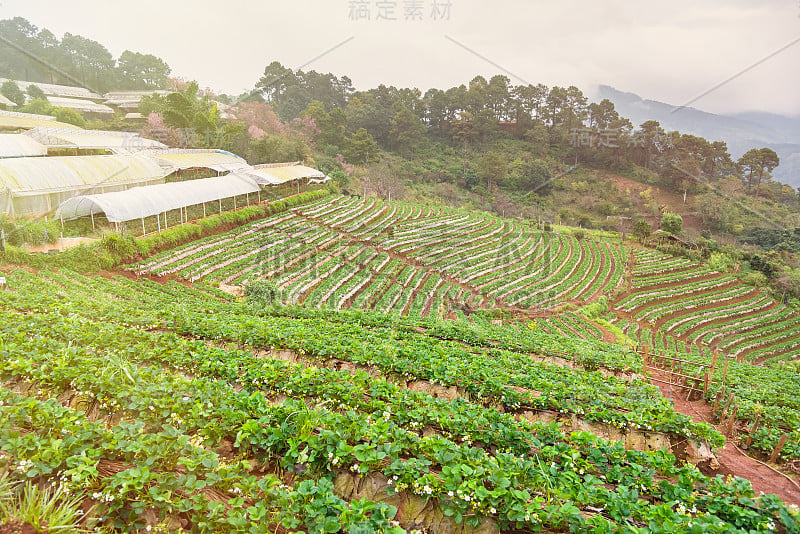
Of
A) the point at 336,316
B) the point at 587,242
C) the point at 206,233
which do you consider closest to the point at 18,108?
the point at 206,233

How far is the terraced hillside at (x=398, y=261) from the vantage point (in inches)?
800

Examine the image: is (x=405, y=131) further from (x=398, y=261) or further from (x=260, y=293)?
(x=260, y=293)

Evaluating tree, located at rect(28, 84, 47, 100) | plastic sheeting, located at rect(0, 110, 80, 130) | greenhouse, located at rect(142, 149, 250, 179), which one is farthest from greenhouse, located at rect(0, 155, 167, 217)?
tree, located at rect(28, 84, 47, 100)

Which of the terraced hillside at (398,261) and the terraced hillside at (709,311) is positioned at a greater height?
the terraced hillside at (398,261)

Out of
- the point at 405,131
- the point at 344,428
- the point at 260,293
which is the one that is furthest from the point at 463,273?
the point at 405,131

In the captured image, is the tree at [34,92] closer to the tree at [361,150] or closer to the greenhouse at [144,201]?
the greenhouse at [144,201]

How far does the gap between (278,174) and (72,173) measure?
14897mm

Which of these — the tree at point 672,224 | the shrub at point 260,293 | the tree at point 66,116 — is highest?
the tree at point 66,116

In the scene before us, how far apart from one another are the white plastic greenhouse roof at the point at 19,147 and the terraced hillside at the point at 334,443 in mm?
22842

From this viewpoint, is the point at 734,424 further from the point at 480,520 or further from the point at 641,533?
the point at 480,520

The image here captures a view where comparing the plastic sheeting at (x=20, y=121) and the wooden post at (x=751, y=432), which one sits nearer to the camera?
the wooden post at (x=751, y=432)

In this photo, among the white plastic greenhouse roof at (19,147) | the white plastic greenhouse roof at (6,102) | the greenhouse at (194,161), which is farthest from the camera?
the white plastic greenhouse roof at (6,102)

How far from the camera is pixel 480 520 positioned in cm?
323

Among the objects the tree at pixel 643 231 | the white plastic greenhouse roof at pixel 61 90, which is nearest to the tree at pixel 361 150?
the white plastic greenhouse roof at pixel 61 90
